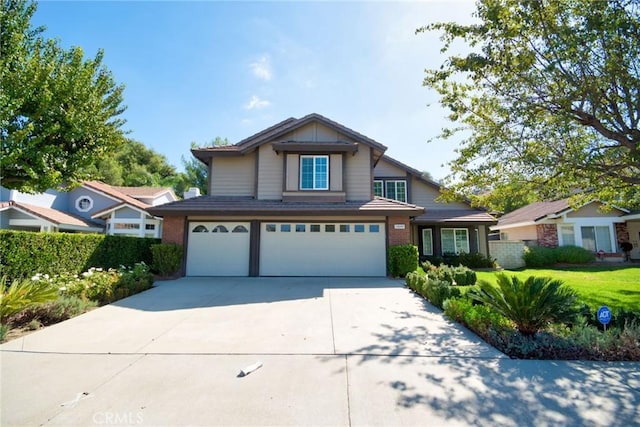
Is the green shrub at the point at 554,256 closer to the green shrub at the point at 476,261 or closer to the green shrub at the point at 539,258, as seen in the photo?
the green shrub at the point at 539,258

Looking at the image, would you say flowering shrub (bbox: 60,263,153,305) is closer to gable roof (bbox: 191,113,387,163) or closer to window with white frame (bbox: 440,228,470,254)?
gable roof (bbox: 191,113,387,163)

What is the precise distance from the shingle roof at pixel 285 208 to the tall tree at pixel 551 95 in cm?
334

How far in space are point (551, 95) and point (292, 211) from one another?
8896 mm

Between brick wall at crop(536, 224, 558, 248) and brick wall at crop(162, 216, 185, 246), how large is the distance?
21.7 m

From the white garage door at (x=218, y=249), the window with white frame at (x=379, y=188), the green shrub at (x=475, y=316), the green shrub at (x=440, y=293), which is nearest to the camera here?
the green shrub at (x=475, y=316)

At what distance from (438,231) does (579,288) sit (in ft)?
25.3

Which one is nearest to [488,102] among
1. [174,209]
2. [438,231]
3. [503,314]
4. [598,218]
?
[503,314]

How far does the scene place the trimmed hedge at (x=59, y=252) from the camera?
27.1ft

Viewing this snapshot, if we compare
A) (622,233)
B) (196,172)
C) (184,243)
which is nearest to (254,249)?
(184,243)

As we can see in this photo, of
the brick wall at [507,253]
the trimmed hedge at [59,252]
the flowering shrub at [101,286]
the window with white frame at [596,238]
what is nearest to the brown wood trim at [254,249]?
the flowering shrub at [101,286]

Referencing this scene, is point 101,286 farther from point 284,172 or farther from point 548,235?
point 548,235

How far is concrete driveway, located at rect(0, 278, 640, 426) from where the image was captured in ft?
9.89

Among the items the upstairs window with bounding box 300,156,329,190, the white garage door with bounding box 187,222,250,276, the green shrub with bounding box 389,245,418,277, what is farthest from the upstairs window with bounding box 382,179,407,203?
the white garage door with bounding box 187,222,250,276

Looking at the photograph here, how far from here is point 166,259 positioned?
12.2 m
